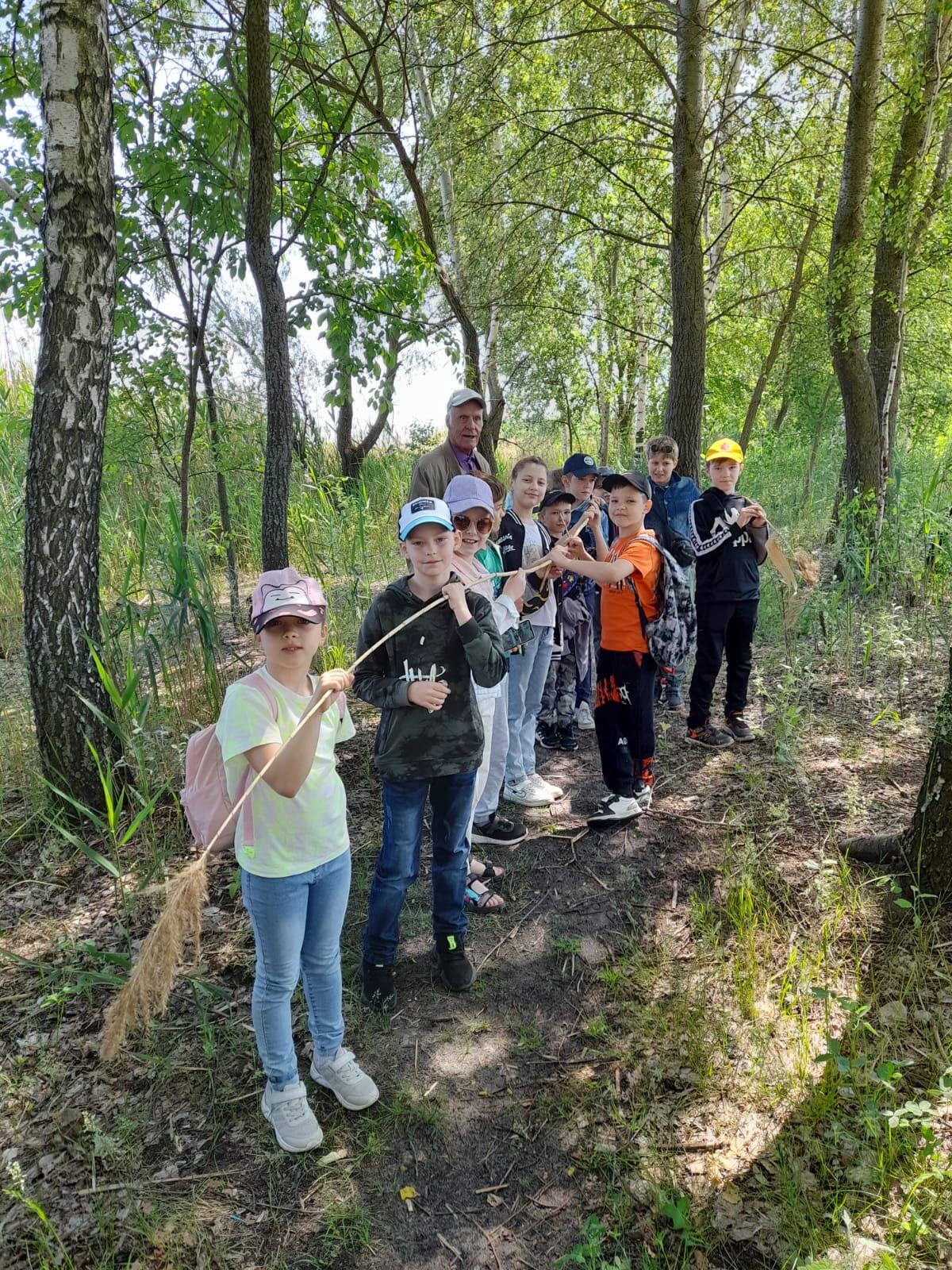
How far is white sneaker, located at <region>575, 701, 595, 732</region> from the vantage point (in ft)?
16.9

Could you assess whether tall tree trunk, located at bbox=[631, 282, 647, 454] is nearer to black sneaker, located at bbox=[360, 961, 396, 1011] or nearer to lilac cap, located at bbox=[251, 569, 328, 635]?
black sneaker, located at bbox=[360, 961, 396, 1011]

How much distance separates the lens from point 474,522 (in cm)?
295

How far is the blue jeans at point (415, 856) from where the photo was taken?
2.49 m

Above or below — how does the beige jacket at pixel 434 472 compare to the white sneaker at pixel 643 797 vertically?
above

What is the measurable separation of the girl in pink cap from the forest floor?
24 centimetres

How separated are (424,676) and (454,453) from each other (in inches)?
73.2

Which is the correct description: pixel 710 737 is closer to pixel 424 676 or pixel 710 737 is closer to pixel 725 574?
pixel 725 574

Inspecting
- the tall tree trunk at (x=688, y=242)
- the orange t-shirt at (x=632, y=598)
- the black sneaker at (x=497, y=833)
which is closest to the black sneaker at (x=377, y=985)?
the black sneaker at (x=497, y=833)

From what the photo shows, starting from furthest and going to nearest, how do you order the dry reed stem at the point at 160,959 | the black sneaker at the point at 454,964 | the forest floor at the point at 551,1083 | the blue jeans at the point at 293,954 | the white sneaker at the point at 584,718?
the white sneaker at the point at 584,718
the black sneaker at the point at 454,964
the blue jeans at the point at 293,954
the forest floor at the point at 551,1083
the dry reed stem at the point at 160,959

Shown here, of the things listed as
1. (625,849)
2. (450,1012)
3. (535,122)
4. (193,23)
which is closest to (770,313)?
(535,122)

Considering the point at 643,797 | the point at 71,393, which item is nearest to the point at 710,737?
the point at 643,797

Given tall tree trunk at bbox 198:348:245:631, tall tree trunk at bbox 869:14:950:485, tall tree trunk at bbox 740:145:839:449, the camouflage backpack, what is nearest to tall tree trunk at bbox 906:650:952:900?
the camouflage backpack

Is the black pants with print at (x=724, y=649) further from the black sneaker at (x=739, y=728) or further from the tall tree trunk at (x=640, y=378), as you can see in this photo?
the tall tree trunk at (x=640, y=378)

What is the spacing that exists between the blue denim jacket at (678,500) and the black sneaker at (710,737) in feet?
4.16
